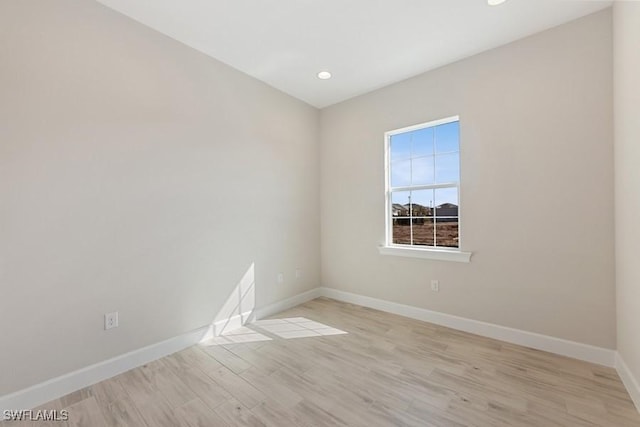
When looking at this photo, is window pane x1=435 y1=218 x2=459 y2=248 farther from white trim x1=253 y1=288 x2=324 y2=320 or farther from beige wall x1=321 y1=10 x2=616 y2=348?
white trim x1=253 y1=288 x2=324 y2=320

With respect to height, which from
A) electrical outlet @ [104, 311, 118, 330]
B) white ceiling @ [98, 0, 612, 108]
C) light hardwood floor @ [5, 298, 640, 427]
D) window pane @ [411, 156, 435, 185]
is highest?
white ceiling @ [98, 0, 612, 108]

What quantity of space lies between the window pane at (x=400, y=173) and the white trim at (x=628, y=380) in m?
2.28

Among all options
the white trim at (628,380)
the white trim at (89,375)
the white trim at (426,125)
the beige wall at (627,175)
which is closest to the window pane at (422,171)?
the white trim at (426,125)

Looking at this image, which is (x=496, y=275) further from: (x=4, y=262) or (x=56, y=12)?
(x=56, y=12)

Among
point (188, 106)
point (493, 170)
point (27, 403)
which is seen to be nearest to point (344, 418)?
point (27, 403)

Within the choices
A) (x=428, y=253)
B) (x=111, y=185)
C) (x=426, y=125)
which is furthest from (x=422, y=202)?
(x=111, y=185)

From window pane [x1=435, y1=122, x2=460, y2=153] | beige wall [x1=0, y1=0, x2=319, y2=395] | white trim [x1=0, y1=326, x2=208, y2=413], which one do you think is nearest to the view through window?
window pane [x1=435, y1=122, x2=460, y2=153]

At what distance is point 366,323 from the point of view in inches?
119

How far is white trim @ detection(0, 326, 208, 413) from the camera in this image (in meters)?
1.70

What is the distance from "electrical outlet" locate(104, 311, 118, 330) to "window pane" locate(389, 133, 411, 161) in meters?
3.25

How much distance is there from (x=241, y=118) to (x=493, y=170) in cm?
270

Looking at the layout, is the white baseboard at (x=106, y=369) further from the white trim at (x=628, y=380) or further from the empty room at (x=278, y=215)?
the white trim at (x=628, y=380)

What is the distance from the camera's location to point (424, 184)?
10.4 ft

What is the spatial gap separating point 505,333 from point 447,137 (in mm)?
2068
